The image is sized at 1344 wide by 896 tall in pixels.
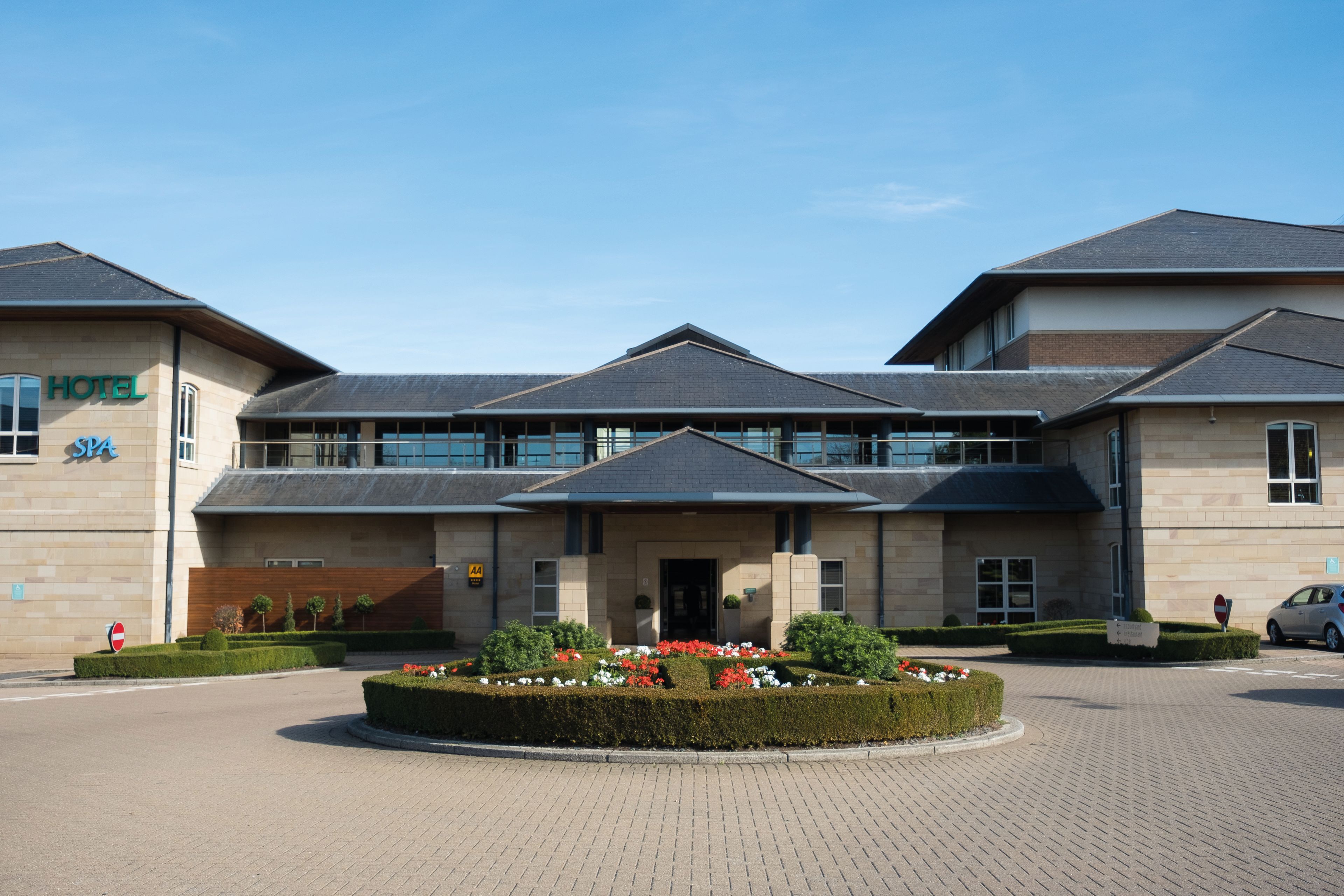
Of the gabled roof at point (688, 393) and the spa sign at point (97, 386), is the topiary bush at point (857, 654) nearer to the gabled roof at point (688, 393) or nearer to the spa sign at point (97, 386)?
the gabled roof at point (688, 393)

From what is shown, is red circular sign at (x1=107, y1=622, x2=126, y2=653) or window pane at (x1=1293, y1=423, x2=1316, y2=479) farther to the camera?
window pane at (x1=1293, y1=423, x2=1316, y2=479)

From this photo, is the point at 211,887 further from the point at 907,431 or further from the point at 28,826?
the point at 907,431

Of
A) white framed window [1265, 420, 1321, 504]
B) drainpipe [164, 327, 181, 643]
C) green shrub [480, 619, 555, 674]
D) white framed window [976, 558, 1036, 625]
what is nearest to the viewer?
green shrub [480, 619, 555, 674]

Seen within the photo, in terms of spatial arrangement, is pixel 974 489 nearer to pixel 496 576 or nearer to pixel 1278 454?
pixel 1278 454

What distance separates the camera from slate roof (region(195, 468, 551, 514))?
2789 centimetres

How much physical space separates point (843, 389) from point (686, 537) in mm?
6435

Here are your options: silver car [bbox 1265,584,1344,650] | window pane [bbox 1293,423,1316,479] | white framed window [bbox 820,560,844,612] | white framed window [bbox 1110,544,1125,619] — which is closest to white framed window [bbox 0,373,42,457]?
white framed window [bbox 820,560,844,612]

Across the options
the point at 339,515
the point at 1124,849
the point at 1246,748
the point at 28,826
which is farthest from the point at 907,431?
the point at 28,826

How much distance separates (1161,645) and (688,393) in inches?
543

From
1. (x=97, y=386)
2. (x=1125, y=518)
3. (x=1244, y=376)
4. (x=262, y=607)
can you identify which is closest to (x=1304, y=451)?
(x=1244, y=376)

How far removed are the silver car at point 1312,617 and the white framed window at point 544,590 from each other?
17583mm

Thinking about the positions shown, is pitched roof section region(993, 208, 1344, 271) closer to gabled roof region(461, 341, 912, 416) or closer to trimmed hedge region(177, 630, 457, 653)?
gabled roof region(461, 341, 912, 416)

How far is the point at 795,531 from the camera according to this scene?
71.6 feet

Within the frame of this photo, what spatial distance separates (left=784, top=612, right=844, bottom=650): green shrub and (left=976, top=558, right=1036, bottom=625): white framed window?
12416mm
